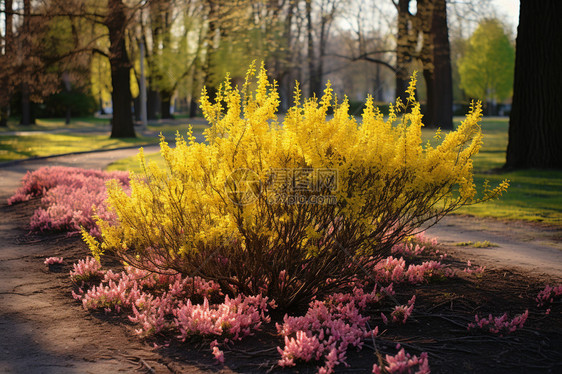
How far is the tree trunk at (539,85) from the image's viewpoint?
13133 mm

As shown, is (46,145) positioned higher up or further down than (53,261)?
higher up

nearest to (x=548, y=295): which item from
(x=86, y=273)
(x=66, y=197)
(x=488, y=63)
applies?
(x=86, y=273)

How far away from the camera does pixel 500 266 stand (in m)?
6.20

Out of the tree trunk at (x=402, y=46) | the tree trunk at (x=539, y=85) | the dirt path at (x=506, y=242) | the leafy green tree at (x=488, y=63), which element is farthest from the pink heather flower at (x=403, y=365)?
the leafy green tree at (x=488, y=63)

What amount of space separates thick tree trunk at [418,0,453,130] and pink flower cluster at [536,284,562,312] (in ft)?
77.7

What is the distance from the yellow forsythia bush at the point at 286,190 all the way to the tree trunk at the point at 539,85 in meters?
9.84

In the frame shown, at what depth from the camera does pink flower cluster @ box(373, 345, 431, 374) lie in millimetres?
3480

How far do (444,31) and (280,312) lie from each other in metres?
25.9

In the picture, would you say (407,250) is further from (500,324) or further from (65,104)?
(65,104)

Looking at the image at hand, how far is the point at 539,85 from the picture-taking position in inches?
523

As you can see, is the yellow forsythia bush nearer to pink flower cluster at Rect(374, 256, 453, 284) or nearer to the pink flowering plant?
pink flower cluster at Rect(374, 256, 453, 284)

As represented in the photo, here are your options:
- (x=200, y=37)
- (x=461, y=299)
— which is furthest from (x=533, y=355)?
(x=200, y=37)

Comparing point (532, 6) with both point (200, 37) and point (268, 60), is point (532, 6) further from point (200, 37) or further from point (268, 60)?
point (200, 37)

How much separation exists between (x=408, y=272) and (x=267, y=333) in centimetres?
198
